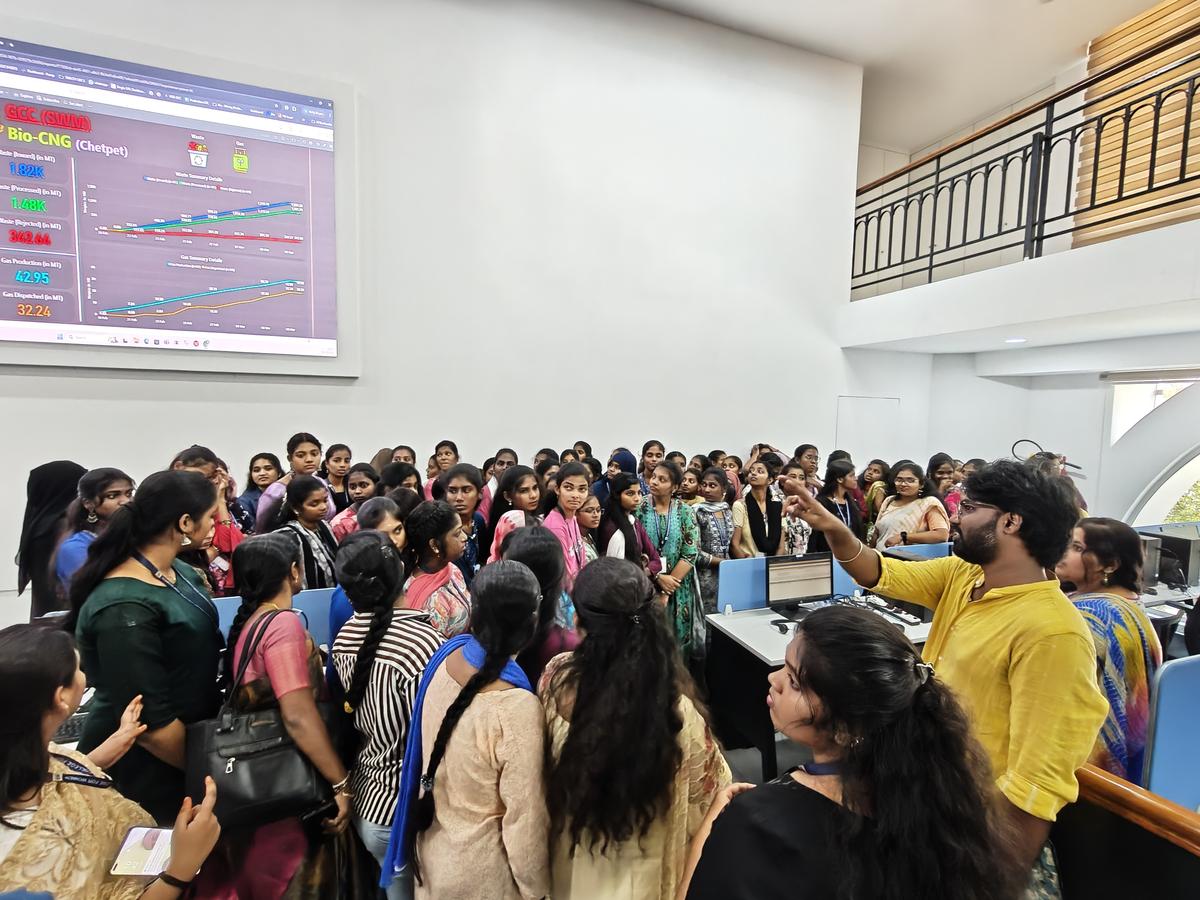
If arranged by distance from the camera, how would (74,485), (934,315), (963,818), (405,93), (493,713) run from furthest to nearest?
(934,315) < (405,93) < (74,485) < (493,713) < (963,818)

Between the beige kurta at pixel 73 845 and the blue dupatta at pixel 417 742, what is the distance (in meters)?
0.45

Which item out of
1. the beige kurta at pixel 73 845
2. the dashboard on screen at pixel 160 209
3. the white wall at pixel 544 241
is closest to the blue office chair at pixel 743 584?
the beige kurta at pixel 73 845

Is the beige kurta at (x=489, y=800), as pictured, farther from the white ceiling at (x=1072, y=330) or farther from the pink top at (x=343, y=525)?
the white ceiling at (x=1072, y=330)

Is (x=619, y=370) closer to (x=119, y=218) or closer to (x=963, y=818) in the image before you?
(x=119, y=218)

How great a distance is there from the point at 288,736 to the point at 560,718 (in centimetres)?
68

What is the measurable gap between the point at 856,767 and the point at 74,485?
359cm

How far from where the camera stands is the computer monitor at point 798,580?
2907 mm

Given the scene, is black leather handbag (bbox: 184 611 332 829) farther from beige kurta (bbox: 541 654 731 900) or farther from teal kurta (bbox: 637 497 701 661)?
teal kurta (bbox: 637 497 701 661)

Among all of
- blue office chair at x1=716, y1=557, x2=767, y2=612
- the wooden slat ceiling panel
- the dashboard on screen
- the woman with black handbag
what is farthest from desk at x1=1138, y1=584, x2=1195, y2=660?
the dashboard on screen

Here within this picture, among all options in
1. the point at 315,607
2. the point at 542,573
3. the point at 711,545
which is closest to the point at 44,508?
the point at 315,607

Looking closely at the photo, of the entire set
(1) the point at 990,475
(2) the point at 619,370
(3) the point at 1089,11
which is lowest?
(1) the point at 990,475

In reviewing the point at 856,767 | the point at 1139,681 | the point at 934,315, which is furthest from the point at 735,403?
the point at 856,767

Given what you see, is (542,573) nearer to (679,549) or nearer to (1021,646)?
(1021,646)

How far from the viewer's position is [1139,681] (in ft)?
5.21
